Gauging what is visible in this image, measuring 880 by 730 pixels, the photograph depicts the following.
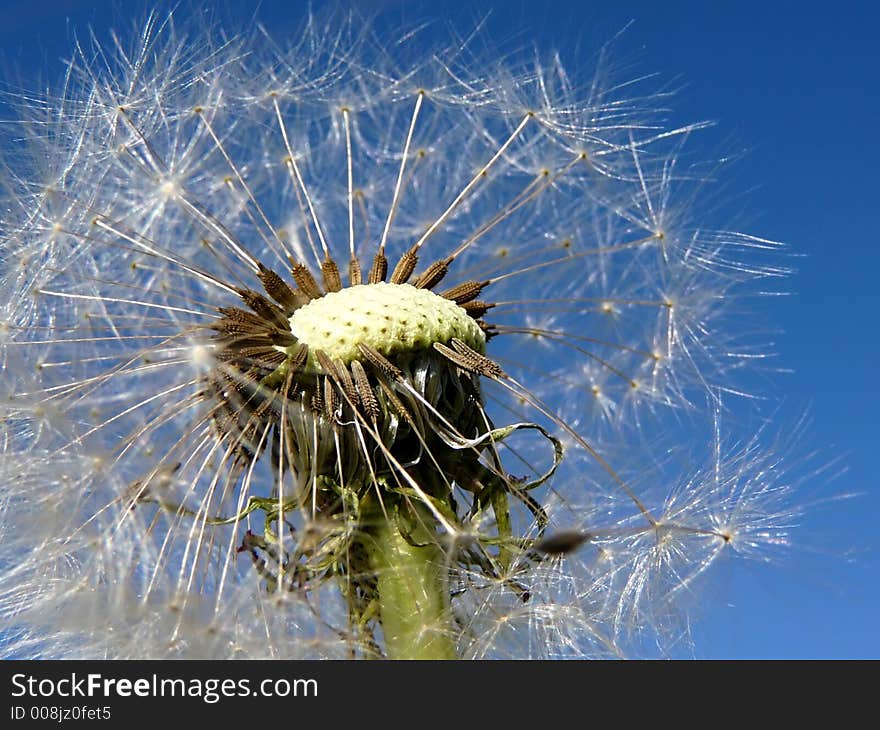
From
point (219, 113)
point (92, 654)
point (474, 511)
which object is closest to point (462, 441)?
point (474, 511)

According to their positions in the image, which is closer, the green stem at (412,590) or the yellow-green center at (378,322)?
the green stem at (412,590)

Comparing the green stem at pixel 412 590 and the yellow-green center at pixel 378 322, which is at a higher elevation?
the yellow-green center at pixel 378 322

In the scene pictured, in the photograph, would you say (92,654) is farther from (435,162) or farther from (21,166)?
(435,162)

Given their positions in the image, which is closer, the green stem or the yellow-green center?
the green stem

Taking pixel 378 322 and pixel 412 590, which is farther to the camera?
pixel 378 322

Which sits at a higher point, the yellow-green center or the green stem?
the yellow-green center
